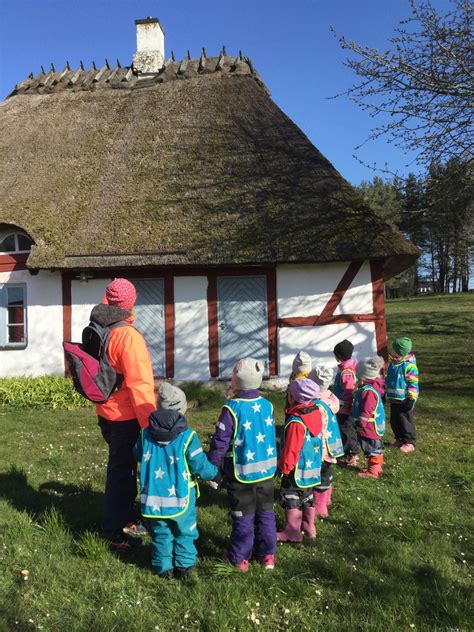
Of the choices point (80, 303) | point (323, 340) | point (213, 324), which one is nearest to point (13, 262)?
point (80, 303)

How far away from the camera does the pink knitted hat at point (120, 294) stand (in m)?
3.15

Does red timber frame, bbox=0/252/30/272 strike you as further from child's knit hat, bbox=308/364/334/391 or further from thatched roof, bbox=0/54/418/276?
child's knit hat, bbox=308/364/334/391

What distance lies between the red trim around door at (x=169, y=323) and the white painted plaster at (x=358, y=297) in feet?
10.4

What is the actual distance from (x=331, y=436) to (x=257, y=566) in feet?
3.71

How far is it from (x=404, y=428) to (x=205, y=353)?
449 centimetres

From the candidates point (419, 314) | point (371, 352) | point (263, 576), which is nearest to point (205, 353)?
point (371, 352)

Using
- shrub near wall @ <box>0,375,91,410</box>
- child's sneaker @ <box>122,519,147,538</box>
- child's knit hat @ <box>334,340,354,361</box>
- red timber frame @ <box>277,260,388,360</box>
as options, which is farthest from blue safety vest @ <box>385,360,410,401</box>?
shrub near wall @ <box>0,375,91,410</box>

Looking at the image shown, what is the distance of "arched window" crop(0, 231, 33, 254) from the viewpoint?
9266 mm

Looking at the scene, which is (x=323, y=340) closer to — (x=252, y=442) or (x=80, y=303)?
(x=80, y=303)

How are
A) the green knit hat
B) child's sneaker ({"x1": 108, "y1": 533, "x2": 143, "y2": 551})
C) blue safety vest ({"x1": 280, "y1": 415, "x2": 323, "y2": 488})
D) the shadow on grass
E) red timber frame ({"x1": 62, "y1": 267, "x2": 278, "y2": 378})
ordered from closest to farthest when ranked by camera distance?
child's sneaker ({"x1": 108, "y1": 533, "x2": 143, "y2": 551}), blue safety vest ({"x1": 280, "y1": 415, "x2": 323, "y2": 488}), the shadow on grass, the green knit hat, red timber frame ({"x1": 62, "y1": 267, "x2": 278, "y2": 378})

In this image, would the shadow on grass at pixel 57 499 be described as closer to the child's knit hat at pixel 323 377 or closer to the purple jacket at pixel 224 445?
the purple jacket at pixel 224 445

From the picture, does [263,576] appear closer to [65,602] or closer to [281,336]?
[65,602]

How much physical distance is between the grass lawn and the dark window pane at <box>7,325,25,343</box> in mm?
4966

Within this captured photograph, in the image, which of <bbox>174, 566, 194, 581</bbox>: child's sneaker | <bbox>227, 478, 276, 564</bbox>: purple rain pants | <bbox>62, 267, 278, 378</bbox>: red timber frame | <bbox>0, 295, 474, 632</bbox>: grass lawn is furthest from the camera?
<bbox>62, 267, 278, 378</bbox>: red timber frame
